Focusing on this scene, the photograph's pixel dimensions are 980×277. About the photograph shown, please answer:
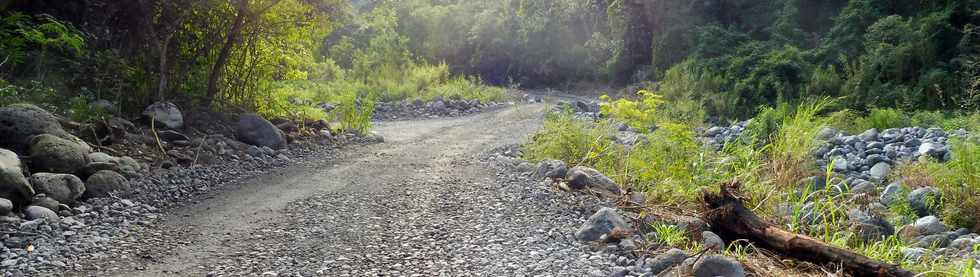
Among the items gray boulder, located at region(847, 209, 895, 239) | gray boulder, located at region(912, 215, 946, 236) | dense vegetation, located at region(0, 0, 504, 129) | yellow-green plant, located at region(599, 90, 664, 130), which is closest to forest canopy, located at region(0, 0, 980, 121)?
dense vegetation, located at region(0, 0, 504, 129)

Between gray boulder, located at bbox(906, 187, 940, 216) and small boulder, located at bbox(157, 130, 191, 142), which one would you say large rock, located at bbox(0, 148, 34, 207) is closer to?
small boulder, located at bbox(157, 130, 191, 142)

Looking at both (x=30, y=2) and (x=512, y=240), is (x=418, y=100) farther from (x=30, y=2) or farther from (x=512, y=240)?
(x=512, y=240)

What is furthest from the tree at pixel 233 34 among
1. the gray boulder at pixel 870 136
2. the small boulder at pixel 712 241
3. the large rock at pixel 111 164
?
the gray boulder at pixel 870 136

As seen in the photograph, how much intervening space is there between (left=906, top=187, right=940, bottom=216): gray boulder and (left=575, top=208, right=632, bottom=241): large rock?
111 inches

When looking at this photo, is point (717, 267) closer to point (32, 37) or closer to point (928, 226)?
point (928, 226)

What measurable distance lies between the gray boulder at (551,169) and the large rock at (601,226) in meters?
1.89

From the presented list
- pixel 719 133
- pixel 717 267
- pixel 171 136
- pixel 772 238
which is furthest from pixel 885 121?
pixel 171 136

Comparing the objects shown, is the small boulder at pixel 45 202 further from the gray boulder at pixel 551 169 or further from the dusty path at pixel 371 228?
the gray boulder at pixel 551 169

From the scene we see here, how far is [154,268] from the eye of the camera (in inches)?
182

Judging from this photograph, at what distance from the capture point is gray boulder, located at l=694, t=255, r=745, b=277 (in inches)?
171

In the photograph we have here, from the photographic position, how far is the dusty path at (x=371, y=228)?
4.72 metres

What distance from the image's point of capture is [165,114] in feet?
27.5

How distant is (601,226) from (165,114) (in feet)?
17.5

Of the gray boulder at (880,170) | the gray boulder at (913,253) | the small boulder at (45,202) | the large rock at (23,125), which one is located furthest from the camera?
the gray boulder at (880,170)
